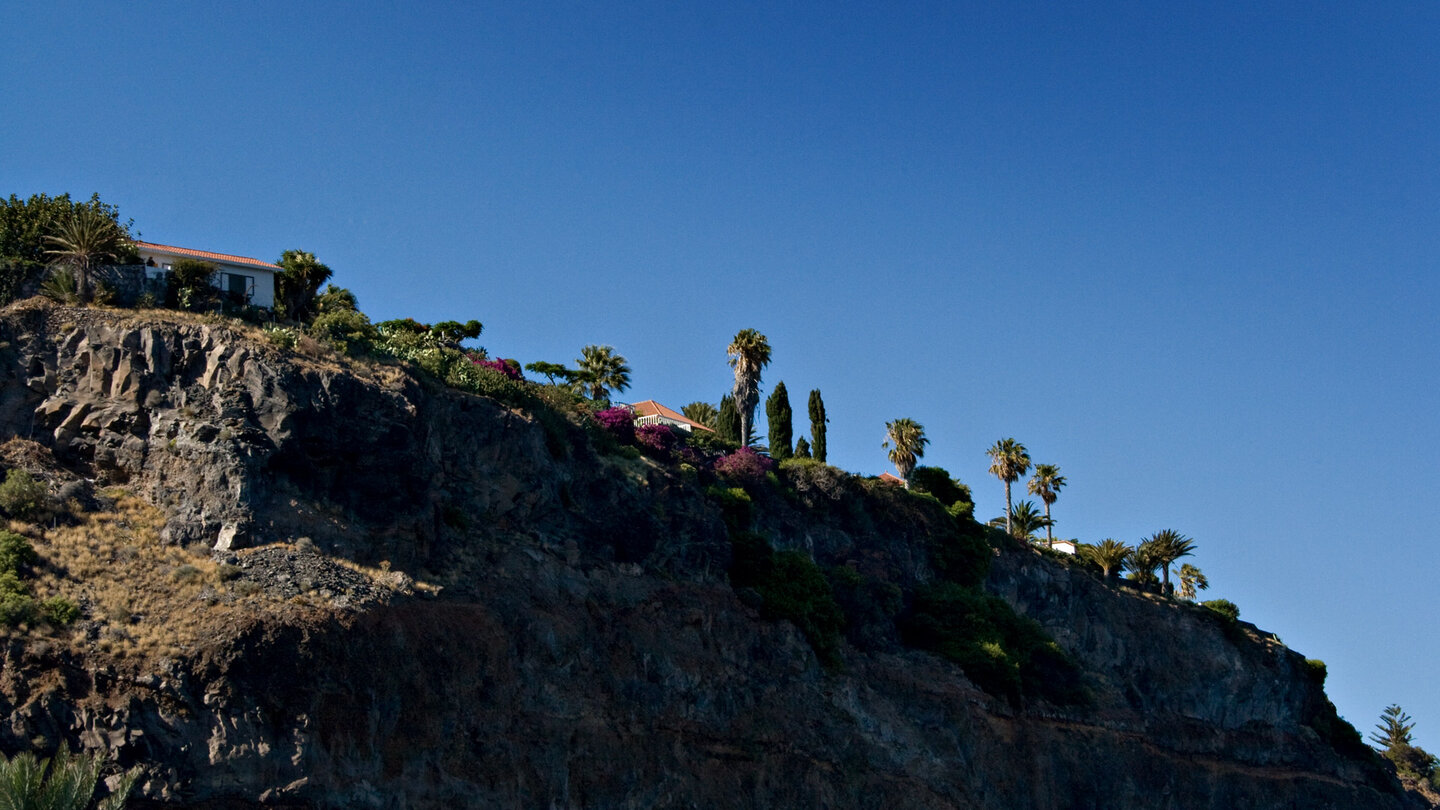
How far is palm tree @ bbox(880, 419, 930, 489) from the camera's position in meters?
72.6

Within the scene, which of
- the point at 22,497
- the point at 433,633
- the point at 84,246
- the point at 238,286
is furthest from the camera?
the point at 238,286

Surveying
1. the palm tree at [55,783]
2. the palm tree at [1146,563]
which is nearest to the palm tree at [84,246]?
the palm tree at [55,783]

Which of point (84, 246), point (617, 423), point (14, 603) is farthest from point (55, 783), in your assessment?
point (617, 423)

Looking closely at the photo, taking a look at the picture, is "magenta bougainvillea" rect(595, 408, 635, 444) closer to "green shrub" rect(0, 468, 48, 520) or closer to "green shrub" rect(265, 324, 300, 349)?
"green shrub" rect(265, 324, 300, 349)

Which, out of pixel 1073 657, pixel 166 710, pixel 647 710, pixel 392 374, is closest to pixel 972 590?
pixel 1073 657

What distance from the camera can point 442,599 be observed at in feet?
130

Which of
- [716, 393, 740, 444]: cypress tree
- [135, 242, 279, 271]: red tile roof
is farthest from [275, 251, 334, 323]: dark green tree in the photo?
[716, 393, 740, 444]: cypress tree

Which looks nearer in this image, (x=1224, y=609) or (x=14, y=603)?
(x=14, y=603)

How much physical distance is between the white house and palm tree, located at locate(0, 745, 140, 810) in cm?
2199

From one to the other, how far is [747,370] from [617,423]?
1400 cm

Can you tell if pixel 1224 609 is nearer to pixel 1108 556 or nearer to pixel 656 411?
pixel 1108 556

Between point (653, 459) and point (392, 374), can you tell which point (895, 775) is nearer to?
point (653, 459)

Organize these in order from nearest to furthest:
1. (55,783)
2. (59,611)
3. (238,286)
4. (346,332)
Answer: (55,783)
(59,611)
(346,332)
(238,286)

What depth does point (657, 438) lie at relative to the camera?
182 feet
